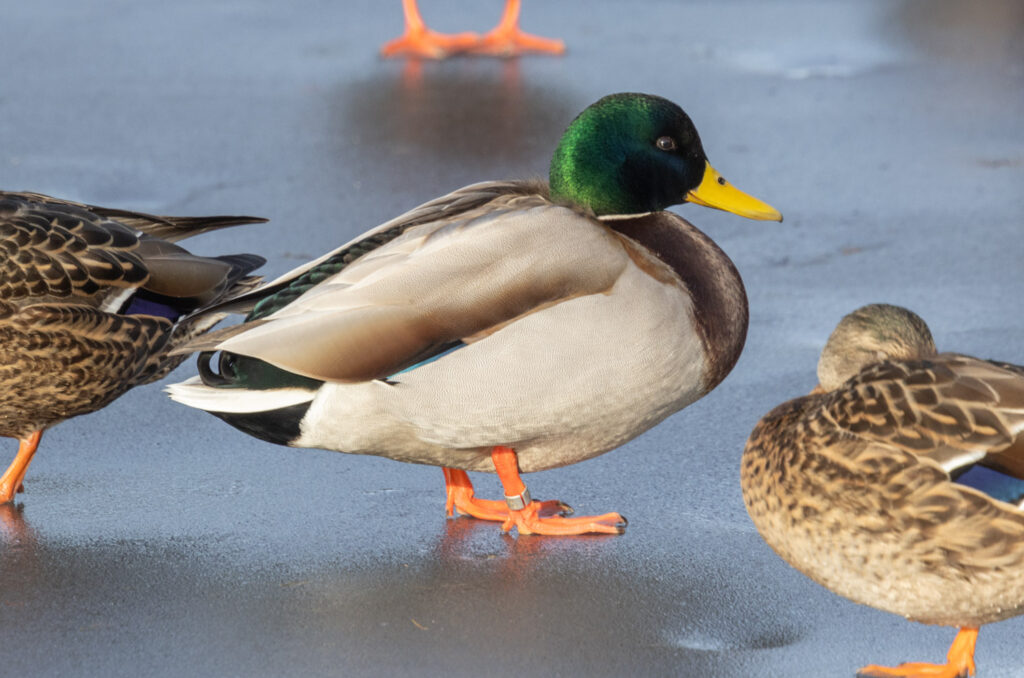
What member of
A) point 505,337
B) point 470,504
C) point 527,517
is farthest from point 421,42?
point 505,337

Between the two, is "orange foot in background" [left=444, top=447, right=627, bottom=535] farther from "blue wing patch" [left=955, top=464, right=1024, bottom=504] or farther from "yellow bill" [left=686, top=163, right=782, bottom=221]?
"blue wing patch" [left=955, top=464, right=1024, bottom=504]

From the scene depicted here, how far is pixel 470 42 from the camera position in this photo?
9203mm

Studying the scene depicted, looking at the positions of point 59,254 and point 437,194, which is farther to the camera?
point 437,194

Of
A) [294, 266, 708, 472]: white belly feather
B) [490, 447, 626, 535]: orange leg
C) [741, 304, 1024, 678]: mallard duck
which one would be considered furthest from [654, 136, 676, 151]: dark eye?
[741, 304, 1024, 678]: mallard duck

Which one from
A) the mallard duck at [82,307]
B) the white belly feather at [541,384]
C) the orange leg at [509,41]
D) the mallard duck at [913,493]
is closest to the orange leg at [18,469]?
the mallard duck at [82,307]

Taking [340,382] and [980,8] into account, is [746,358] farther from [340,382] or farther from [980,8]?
[980,8]

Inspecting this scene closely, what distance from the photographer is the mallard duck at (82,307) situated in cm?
411

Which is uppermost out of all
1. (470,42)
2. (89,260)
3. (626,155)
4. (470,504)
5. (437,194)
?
(626,155)

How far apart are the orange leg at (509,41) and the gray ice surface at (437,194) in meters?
0.18

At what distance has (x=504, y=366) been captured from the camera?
12.1ft

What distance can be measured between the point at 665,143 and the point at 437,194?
274 cm

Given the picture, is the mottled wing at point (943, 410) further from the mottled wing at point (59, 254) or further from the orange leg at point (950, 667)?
the mottled wing at point (59, 254)

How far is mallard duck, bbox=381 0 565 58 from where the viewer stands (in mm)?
9117

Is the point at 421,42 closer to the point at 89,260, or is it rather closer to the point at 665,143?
the point at 89,260
